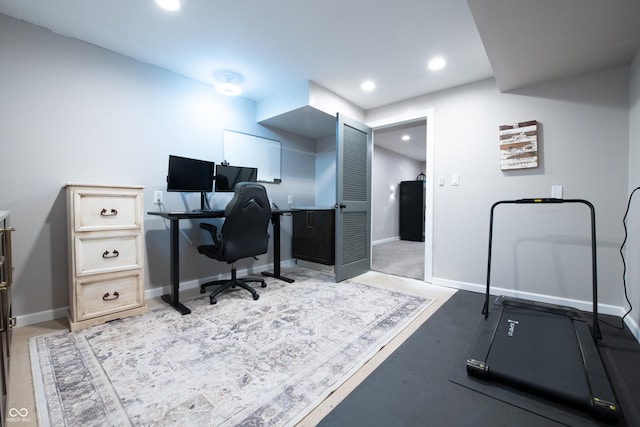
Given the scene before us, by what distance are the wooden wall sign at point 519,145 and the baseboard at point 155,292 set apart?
9.77ft

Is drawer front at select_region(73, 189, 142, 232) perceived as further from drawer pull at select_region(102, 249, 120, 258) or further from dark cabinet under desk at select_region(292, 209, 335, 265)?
dark cabinet under desk at select_region(292, 209, 335, 265)

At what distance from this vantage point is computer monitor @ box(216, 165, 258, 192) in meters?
2.98

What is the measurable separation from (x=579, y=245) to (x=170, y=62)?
4201mm

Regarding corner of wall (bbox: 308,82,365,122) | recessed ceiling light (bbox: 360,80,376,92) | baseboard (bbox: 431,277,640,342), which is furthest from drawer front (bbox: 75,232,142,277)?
baseboard (bbox: 431,277,640,342)

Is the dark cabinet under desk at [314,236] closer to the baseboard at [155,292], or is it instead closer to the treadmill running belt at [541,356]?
the baseboard at [155,292]

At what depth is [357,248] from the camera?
3.49 metres

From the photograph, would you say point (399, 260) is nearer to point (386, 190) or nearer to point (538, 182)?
point (538, 182)

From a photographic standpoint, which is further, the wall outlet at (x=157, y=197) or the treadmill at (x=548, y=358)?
the wall outlet at (x=157, y=197)

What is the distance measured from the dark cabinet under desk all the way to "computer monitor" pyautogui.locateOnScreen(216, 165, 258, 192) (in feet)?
2.54

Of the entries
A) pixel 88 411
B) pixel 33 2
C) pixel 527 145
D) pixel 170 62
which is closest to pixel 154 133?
pixel 170 62

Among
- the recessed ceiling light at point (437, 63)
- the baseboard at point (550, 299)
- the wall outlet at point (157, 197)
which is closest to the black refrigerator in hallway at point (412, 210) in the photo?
the baseboard at point (550, 299)

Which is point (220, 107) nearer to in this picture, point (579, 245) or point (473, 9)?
point (473, 9)

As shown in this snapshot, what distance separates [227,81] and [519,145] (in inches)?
122

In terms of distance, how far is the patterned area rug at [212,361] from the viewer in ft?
3.96
